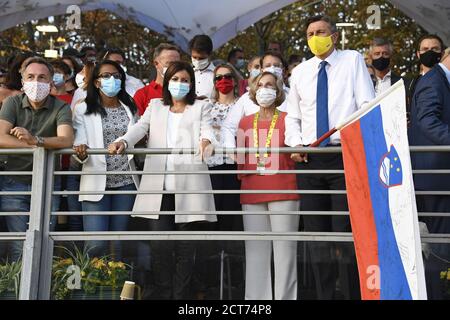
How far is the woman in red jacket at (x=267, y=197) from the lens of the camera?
9445 mm

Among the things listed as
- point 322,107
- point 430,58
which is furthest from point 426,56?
point 322,107

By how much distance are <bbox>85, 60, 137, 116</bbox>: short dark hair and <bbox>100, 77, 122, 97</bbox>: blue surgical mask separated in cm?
9

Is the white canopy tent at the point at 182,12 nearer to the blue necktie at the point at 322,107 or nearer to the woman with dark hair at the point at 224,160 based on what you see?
the woman with dark hair at the point at 224,160

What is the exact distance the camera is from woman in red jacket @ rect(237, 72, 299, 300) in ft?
31.0

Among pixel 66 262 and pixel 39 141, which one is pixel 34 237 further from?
pixel 39 141

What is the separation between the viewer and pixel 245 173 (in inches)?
374

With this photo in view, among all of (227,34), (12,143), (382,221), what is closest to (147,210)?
(12,143)

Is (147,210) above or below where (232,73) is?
below

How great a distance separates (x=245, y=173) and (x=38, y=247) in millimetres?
1885

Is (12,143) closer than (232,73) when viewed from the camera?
Yes

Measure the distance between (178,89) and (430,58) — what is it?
266cm

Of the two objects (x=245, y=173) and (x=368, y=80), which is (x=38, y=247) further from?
(x=368, y=80)

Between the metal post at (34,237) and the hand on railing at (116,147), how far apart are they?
592 mm
